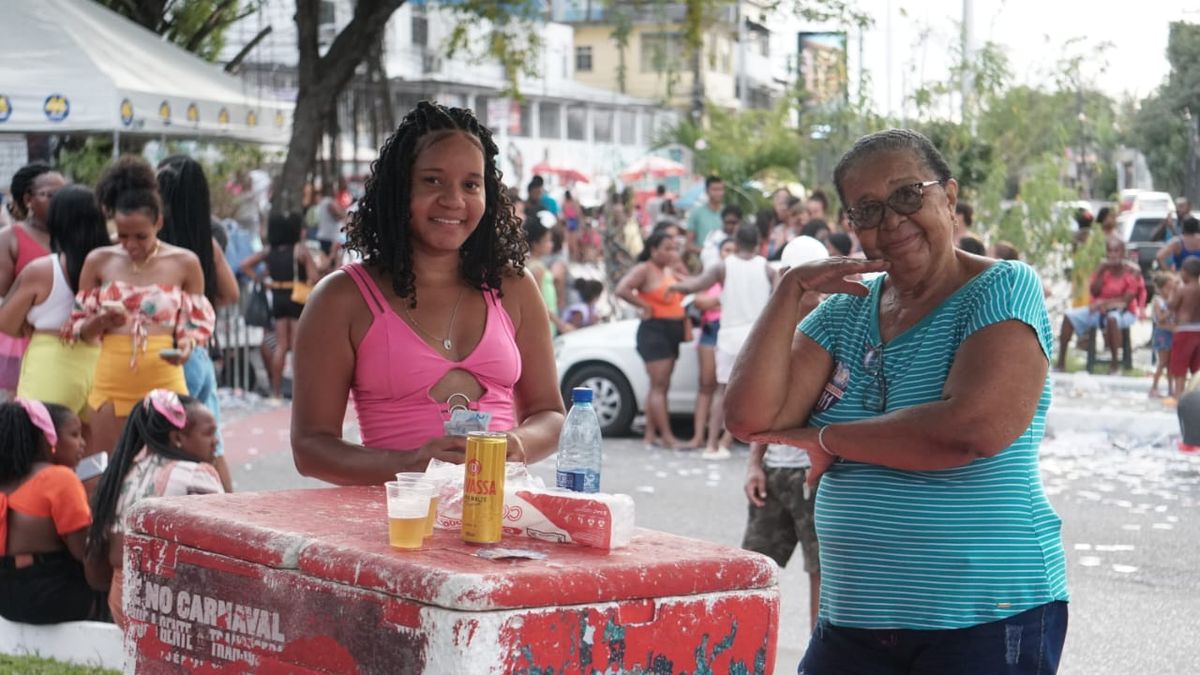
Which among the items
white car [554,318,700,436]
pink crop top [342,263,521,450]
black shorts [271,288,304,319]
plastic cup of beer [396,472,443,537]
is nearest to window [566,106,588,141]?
black shorts [271,288,304,319]

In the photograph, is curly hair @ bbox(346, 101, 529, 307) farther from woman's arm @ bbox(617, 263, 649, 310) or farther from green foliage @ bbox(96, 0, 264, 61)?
green foliage @ bbox(96, 0, 264, 61)

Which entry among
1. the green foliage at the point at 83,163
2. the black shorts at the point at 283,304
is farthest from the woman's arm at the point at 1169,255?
the green foliage at the point at 83,163

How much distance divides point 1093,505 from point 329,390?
867 centimetres

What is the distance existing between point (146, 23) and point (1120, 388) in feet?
42.5

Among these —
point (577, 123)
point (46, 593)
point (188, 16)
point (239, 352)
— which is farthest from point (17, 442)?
point (577, 123)

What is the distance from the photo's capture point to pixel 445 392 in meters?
4.02

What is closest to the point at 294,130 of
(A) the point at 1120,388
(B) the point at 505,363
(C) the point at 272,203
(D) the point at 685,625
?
(C) the point at 272,203

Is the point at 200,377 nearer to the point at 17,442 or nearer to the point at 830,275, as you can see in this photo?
the point at 17,442

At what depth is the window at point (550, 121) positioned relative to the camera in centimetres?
6638

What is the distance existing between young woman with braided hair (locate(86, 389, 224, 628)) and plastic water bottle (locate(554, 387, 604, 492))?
9.87ft

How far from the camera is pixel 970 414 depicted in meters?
3.39

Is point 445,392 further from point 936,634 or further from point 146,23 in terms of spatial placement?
point 146,23

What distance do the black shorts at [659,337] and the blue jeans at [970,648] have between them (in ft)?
34.1

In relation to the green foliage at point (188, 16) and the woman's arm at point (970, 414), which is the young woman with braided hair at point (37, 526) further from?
the green foliage at point (188, 16)
